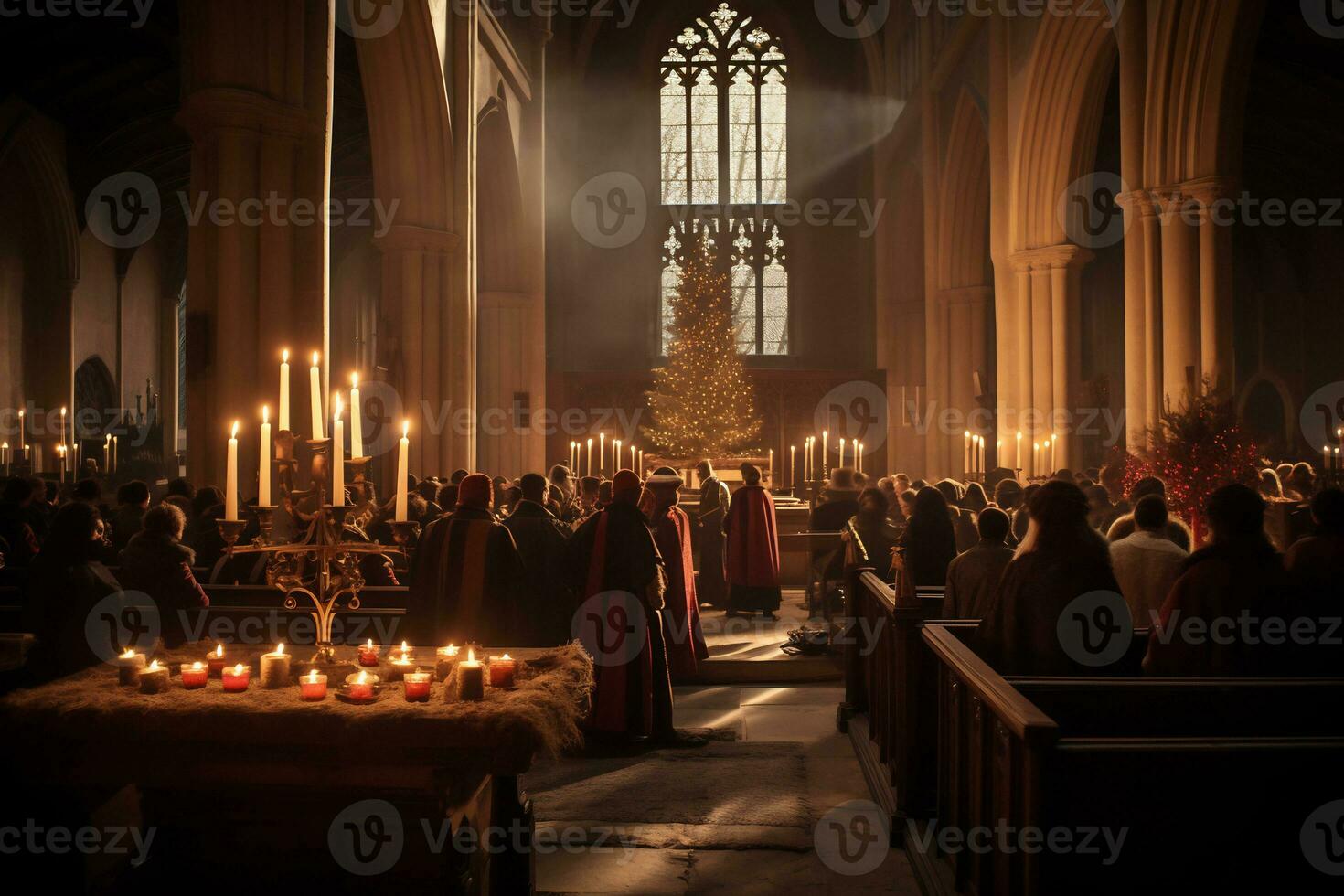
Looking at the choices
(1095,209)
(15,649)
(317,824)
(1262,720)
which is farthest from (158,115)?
(1262,720)

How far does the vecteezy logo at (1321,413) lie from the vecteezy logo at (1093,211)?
4615mm

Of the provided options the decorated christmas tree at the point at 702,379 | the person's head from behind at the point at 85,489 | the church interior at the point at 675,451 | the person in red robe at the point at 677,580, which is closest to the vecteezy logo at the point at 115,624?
the church interior at the point at 675,451

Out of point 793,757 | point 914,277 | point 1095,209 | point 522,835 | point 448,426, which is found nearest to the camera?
point 522,835

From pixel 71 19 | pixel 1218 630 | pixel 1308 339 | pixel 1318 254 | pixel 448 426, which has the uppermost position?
pixel 71 19

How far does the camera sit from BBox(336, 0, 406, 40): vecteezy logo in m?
12.9

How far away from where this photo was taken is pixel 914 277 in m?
23.1

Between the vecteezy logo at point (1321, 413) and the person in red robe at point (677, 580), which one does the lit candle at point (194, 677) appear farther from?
the vecteezy logo at point (1321, 413)

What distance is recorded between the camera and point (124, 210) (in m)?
21.7

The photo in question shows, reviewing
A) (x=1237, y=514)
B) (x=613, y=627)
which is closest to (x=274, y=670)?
(x=613, y=627)

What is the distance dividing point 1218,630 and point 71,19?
16.6 metres

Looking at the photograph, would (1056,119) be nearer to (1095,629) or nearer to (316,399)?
(1095,629)

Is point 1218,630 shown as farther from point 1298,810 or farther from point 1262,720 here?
point 1298,810

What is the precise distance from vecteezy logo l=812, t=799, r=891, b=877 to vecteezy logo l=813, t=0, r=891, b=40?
22.1m

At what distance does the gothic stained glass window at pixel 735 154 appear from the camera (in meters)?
25.2
